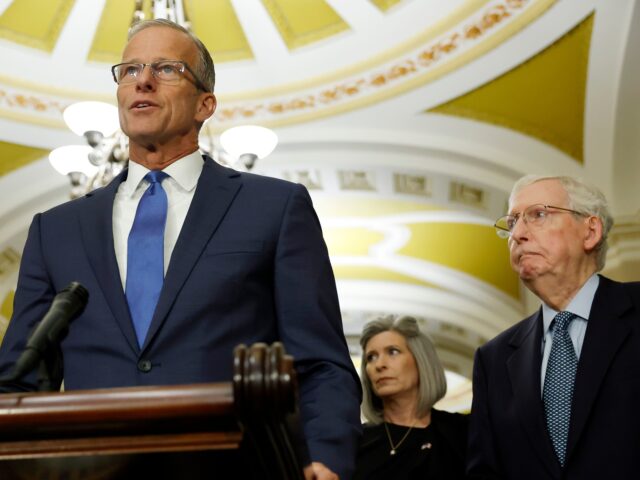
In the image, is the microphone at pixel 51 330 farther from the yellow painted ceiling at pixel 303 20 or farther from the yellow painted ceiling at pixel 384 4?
the yellow painted ceiling at pixel 303 20

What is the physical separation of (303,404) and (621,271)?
6.64 m

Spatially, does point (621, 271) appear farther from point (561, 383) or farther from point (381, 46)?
point (561, 383)

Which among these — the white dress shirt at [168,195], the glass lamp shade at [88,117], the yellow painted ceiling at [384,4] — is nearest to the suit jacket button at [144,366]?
the white dress shirt at [168,195]

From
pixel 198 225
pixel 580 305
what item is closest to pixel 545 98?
pixel 580 305

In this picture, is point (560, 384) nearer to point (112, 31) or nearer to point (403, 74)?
point (403, 74)

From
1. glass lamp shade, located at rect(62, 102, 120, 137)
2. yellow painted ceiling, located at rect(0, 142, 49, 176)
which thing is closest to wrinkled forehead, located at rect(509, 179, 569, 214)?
glass lamp shade, located at rect(62, 102, 120, 137)

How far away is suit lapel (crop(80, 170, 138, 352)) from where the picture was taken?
1.72m

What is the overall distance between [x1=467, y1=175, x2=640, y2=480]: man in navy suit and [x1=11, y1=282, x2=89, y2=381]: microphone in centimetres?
161

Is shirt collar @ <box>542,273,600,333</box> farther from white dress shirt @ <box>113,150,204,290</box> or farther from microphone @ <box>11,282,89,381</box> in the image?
microphone @ <box>11,282,89,381</box>

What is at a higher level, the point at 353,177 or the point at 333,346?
the point at 353,177

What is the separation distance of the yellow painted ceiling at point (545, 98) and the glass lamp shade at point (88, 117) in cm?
316

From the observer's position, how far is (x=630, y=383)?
2617 mm

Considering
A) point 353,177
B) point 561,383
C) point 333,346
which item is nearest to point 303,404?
point 333,346

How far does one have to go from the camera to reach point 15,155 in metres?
9.00
